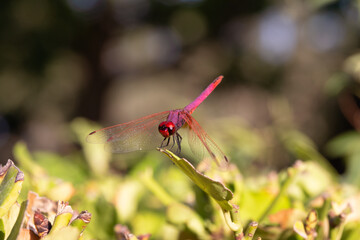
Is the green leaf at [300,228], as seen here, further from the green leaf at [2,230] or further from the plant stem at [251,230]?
the green leaf at [2,230]

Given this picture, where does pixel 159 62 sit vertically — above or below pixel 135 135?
below

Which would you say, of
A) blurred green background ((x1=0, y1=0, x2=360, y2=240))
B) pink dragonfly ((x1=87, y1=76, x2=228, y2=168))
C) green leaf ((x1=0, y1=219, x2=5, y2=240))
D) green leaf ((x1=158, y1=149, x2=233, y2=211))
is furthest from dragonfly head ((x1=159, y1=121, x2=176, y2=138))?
blurred green background ((x1=0, y1=0, x2=360, y2=240))

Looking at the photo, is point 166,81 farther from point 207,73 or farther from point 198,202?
point 198,202

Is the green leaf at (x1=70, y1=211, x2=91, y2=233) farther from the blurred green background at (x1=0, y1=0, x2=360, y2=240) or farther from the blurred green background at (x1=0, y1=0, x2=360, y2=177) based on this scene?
the blurred green background at (x1=0, y1=0, x2=360, y2=177)

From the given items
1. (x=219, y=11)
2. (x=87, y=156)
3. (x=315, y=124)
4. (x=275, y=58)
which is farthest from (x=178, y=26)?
(x=87, y=156)

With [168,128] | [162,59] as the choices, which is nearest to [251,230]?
[168,128]

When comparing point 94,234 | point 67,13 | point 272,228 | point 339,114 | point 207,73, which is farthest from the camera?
point 207,73

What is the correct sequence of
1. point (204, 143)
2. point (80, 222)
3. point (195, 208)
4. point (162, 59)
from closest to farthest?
1. point (80, 222)
2. point (204, 143)
3. point (195, 208)
4. point (162, 59)

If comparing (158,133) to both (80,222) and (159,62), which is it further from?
(159,62)
